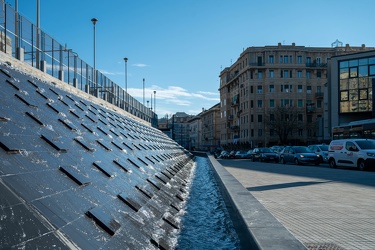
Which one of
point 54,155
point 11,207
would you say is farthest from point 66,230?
point 54,155

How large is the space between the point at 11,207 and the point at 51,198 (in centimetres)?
72

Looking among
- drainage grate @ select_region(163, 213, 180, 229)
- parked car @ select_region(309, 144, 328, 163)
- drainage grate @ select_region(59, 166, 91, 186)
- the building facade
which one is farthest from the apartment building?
drainage grate @ select_region(59, 166, 91, 186)

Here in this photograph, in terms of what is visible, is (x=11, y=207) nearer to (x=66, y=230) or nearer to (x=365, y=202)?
(x=66, y=230)

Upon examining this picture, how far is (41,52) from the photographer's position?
1578cm

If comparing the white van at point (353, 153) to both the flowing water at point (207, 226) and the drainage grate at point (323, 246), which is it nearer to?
the flowing water at point (207, 226)

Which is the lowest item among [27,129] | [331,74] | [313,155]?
[313,155]

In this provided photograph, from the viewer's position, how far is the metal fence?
1235 cm

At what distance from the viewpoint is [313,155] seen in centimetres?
2789

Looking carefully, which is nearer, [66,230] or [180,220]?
[66,230]

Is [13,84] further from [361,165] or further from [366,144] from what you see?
[366,144]

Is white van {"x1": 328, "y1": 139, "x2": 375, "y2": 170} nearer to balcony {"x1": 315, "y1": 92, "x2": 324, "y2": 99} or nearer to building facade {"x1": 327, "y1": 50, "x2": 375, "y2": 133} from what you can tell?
building facade {"x1": 327, "y1": 50, "x2": 375, "y2": 133}

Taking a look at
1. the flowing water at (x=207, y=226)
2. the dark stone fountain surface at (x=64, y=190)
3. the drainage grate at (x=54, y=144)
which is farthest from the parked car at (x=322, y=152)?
the drainage grate at (x=54, y=144)

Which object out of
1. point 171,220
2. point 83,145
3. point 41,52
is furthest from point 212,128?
point 171,220

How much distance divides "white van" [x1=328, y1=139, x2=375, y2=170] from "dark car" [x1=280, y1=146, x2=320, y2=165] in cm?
359
